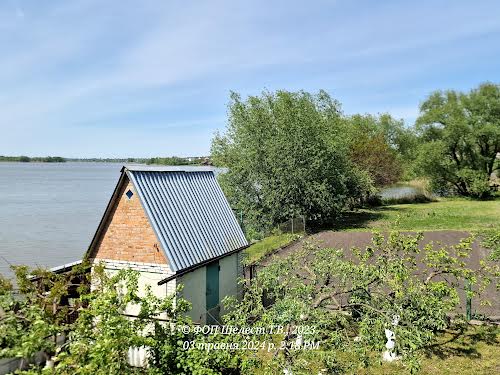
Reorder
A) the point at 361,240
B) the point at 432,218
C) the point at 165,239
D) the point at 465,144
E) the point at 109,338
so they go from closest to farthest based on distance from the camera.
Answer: the point at 109,338, the point at 165,239, the point at 361,240, the point at 432,218, the point at 465,144

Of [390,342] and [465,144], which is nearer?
[390,342]

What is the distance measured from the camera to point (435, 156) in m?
50.1

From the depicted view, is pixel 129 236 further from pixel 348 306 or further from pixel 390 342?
pixel 390 342

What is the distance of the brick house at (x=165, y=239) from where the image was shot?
1177 cm

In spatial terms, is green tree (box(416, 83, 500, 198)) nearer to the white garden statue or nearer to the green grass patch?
the green grass patch

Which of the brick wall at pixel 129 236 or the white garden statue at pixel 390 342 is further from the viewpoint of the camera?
the brick wall at pixel 129 236

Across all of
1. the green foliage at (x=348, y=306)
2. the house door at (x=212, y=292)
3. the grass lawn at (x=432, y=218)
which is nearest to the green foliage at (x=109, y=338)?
the green foliage at (x=348, y=306)

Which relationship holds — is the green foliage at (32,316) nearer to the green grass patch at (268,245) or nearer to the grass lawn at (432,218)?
the green grass patch at (268,245)

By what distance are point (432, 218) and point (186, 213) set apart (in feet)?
94.9

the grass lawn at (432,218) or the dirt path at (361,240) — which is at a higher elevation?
the grass lawn at (432,218)

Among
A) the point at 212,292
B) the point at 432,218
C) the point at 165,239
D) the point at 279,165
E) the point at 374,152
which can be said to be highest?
the point at 374,152

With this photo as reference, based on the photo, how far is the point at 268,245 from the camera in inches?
955

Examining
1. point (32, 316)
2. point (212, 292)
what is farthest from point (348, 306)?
point (32, 316)

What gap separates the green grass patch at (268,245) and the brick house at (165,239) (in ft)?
25.5
